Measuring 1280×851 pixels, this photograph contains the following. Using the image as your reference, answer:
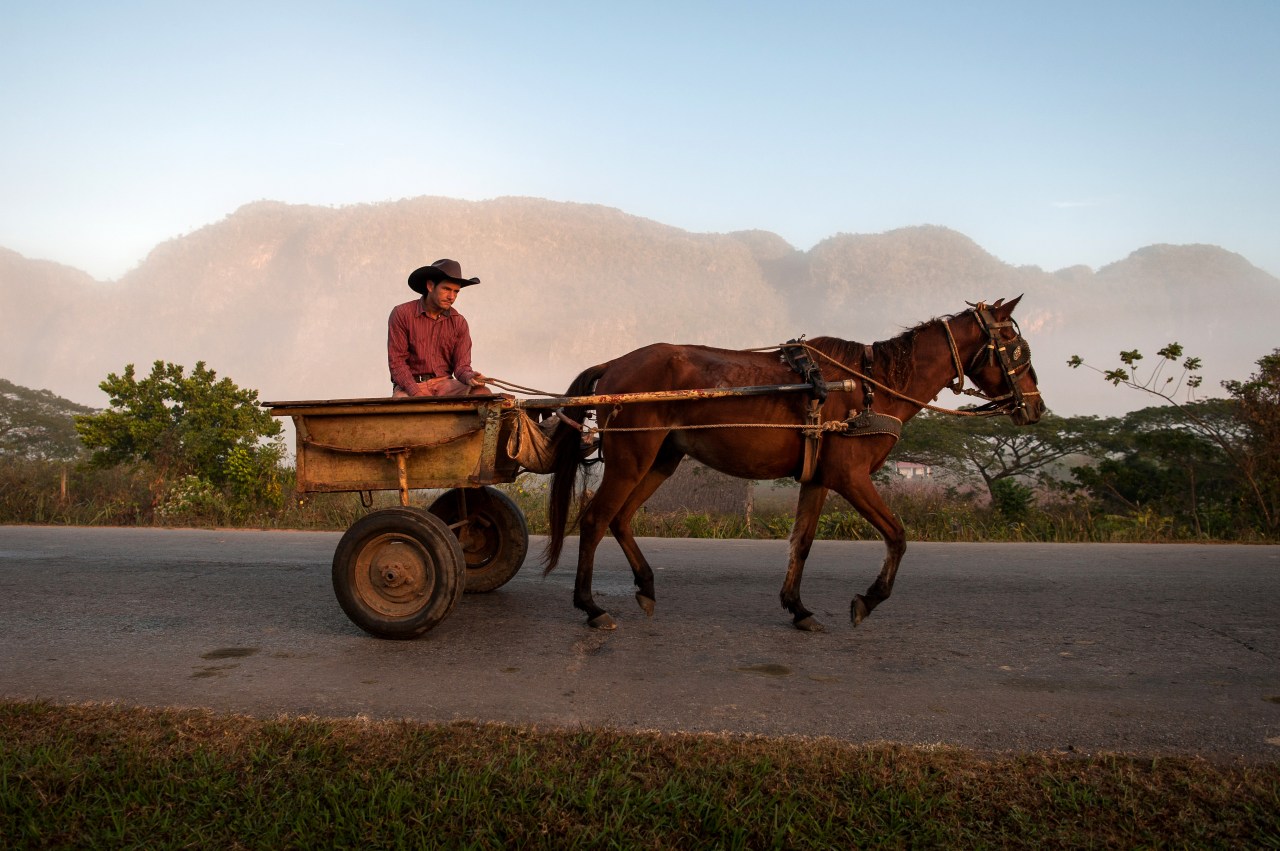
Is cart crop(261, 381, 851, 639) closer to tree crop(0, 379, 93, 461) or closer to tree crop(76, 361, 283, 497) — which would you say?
tree crop(76, 361, 283, 497)

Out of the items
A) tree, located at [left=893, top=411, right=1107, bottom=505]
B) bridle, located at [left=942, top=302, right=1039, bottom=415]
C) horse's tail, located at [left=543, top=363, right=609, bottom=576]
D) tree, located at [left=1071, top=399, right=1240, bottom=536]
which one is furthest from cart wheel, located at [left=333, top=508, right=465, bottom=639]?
tree, located at [left=893, top=411, right=1107, bottom=505]

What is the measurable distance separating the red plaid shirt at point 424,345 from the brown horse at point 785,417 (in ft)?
2.78

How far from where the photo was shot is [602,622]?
18.4ft

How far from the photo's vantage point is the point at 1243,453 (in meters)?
12.9

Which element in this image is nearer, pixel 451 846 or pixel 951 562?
pixel 451 846

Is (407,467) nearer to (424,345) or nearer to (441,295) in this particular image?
(424,345)

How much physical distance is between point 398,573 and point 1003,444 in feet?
58.8

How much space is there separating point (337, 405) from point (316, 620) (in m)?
1.46

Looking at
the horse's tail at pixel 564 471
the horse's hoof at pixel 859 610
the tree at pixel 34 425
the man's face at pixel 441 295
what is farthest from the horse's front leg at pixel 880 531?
the tree at pixel 34 425

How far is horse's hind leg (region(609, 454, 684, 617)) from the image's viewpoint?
19.9 feet

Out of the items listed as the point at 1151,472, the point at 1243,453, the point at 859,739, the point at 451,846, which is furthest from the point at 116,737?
the point at 1151,472

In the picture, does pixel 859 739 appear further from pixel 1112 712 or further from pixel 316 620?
pixel 316 620

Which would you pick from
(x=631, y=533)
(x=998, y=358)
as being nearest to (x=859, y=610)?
(x=631, y=533)

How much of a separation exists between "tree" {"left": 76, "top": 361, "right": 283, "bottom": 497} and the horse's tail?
956 cm
